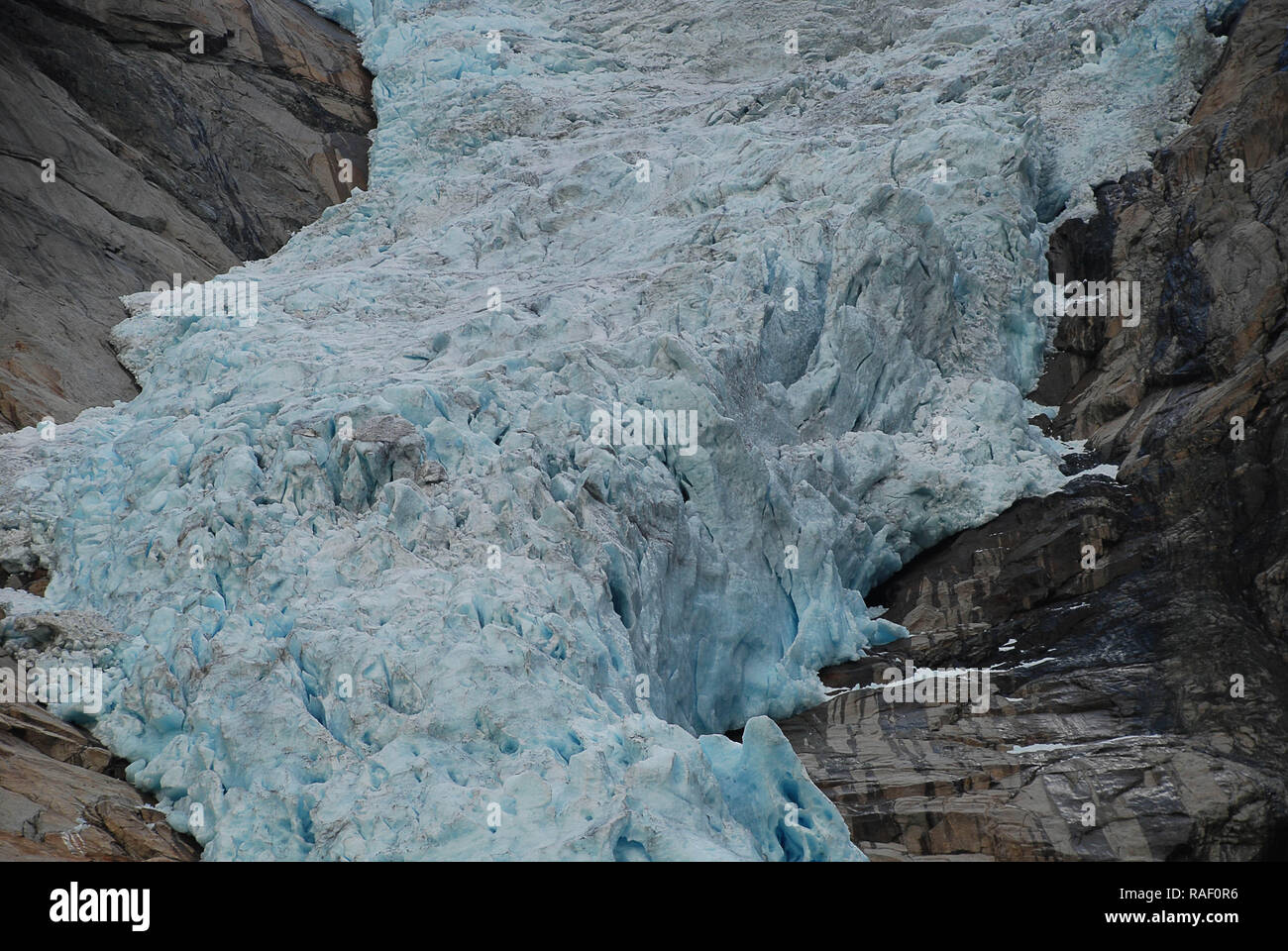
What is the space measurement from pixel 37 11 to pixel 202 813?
1449 centimetres

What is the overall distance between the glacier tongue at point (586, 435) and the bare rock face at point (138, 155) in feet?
2.46

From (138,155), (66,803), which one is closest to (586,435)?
(66,803)

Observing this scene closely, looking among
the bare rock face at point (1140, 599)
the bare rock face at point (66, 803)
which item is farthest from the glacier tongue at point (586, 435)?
the bare rock face at point (1140, 599)

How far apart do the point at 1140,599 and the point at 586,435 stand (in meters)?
5.60

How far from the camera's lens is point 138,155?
59.7ft

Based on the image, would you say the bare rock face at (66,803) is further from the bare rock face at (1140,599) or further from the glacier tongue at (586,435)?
the bare rock face at (1140,599)

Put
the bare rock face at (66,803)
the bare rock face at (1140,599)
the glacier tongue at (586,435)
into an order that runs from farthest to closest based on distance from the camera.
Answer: the bare rock face at (1140,599)
the glacier tongue at (586,435)
the bare rock face at (66,803)

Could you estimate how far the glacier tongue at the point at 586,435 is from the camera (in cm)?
926

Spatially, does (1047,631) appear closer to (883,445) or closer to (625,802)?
(883,445)

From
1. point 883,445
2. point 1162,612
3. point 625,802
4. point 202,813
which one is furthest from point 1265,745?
point 202,813

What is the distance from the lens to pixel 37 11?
18.9 m

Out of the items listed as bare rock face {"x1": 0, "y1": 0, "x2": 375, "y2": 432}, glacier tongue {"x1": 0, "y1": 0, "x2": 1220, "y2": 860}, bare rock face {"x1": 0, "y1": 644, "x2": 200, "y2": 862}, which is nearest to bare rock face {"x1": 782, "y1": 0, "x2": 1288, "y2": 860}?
glacier tongue {"x1": 0, "y1": 0, "x2": 1220, "y2": 860}

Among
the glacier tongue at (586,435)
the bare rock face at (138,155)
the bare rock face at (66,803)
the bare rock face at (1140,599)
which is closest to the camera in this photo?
the bare rock face at (66,803)

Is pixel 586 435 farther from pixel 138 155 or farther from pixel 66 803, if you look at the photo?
pixel 138 155
